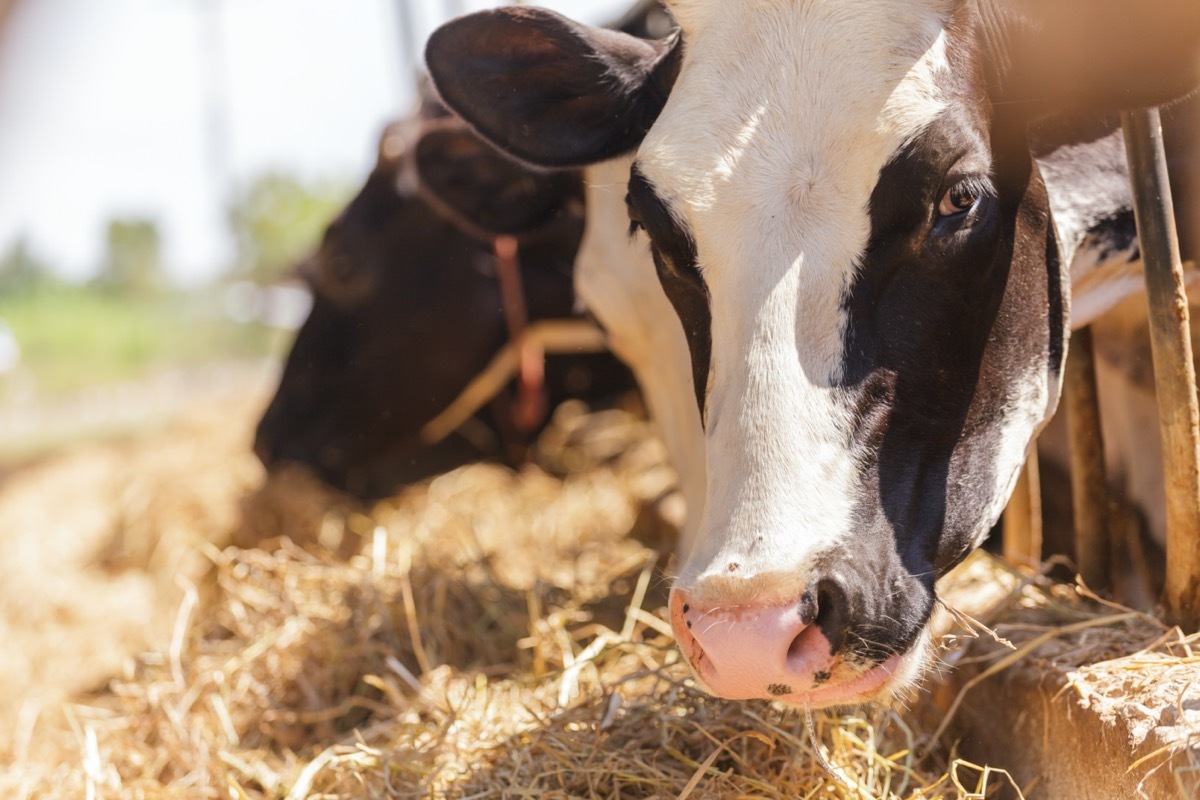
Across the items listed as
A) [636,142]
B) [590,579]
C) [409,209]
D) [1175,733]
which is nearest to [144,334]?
[409,209]

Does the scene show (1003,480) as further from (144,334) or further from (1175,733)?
(144,334)

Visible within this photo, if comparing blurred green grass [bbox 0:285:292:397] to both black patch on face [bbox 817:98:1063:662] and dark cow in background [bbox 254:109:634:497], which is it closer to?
dark cow in background [bbox 254:109:634:497]

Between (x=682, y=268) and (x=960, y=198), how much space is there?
1.56 feet

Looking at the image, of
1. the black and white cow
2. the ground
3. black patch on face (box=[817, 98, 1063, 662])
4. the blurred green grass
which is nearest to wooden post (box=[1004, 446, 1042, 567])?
the ground

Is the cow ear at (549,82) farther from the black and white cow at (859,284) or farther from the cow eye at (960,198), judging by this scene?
the cow eye at (960,198)

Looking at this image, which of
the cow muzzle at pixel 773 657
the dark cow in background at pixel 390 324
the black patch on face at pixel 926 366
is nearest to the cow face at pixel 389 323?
the dark cow in background at pixel 390 324

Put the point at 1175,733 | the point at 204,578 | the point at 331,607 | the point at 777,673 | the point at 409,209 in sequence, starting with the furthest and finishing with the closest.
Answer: the point at 409,209, the point at 204,578, the point at 331,607, the point at 1175,733, the point at 777,673

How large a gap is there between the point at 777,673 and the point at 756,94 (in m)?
0.94

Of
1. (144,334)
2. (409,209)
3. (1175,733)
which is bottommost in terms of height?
(144,334)

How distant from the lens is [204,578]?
4.26 meters

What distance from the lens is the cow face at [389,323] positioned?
476 cm

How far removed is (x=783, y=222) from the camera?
1808 millimetres

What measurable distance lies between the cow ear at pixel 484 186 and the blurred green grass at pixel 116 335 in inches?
412

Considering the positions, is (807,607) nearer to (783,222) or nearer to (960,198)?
(783,222)
